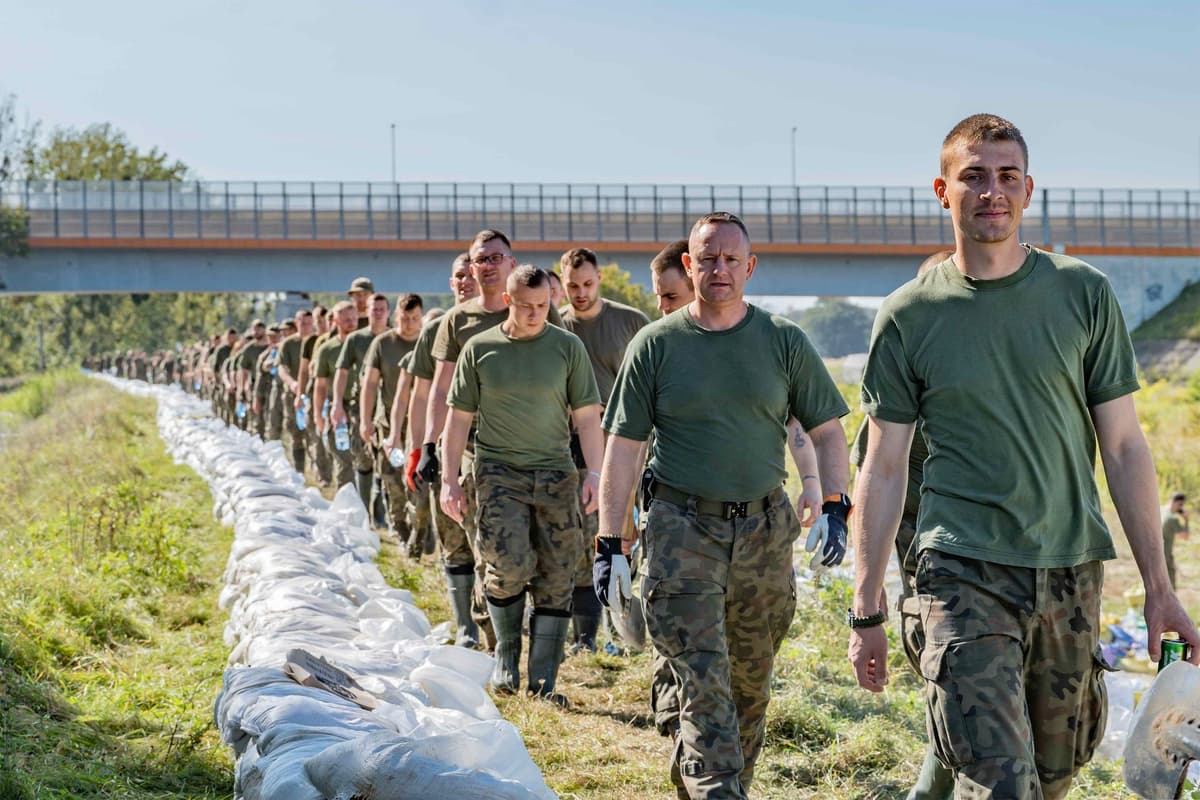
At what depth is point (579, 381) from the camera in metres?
7.79

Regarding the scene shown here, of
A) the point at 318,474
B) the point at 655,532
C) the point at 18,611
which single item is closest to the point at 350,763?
the point at 655,532

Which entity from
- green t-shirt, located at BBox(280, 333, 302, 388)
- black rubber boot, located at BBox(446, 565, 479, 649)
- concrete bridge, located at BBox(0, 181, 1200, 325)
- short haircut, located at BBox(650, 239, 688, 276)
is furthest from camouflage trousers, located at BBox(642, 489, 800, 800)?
concrete bridge, located at BBox(0, 181, 1200, 325)

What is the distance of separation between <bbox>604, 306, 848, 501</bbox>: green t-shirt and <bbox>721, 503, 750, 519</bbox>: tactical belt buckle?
1.1 inches

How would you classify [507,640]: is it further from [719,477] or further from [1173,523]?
[1173,523]

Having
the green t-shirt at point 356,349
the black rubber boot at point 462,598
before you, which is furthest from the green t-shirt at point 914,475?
the green t-shirt at point 356,349

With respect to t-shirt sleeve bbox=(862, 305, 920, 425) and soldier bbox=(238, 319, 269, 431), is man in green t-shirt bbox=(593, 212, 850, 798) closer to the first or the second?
t-shirt sleeve bbox=(862, 305, 920, 425)

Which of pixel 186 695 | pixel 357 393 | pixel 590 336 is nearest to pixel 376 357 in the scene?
pixel 357 393

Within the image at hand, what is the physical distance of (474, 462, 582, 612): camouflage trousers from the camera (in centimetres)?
771

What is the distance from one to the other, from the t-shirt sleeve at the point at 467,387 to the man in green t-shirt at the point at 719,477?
2.37 meters

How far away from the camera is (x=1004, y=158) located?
418 cm

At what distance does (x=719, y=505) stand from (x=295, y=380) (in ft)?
45.4

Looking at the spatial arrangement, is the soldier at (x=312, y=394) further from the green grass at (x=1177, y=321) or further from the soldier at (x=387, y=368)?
the green grass at (x=1177, y=321)

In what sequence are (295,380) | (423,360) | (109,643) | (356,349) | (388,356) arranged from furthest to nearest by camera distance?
(295,380), (356,349), (388,356), (423,360), (109,643)

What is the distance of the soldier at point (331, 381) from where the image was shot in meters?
14.8
